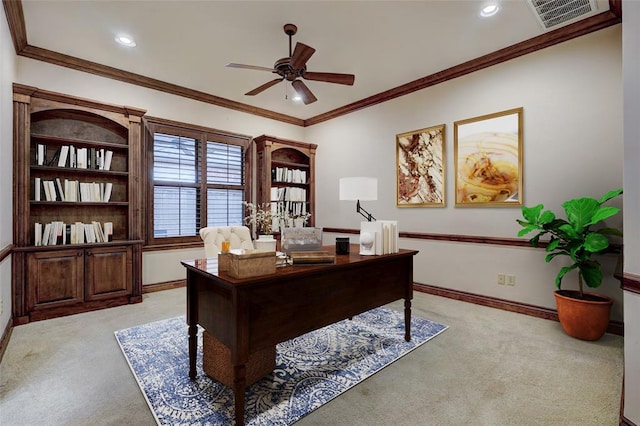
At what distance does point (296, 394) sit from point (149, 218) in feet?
10.8

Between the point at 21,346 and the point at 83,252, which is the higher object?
the point at 83,252

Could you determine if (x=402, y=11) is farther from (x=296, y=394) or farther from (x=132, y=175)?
(x=132, y=175)

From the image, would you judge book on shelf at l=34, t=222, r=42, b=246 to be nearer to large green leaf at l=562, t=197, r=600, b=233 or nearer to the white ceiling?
the white ceiling

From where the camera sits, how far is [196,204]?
4574 mm

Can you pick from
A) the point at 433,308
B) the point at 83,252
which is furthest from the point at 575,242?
the point at 83,252

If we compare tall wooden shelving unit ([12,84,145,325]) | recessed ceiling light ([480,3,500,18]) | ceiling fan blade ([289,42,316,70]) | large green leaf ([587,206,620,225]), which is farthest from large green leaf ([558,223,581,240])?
tall wooden shelving unit ([12,84,145,325])

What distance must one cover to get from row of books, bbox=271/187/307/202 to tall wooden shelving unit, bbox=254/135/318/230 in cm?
2

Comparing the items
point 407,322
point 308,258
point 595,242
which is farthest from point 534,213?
point 308,258

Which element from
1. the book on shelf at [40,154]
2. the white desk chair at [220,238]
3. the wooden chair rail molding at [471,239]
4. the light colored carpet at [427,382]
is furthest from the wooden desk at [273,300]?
the book on shelf at [40,154]

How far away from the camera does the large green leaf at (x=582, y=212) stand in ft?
8.44

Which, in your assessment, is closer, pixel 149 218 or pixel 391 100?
pixel 149 218

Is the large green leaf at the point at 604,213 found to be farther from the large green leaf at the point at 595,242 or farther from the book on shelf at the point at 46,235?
the book on shelf at the point at 46,235

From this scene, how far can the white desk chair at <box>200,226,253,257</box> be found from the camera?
9.39 ft

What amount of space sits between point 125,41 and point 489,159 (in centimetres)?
418
